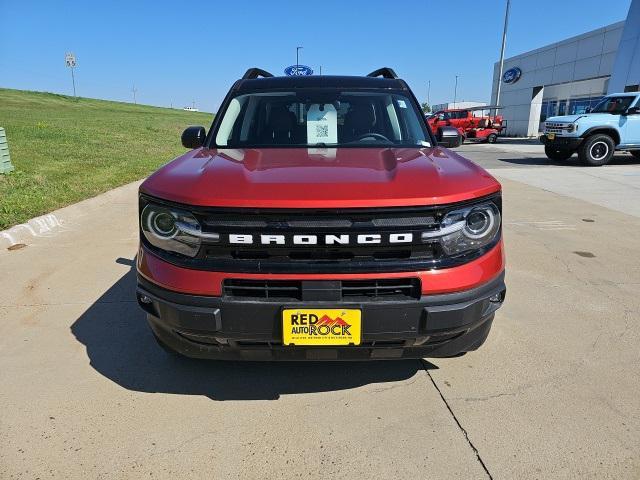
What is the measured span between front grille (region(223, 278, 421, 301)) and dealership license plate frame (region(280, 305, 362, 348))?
0.06 meters

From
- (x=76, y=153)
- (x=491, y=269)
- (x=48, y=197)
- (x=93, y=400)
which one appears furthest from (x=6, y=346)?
(x=76, y=153)

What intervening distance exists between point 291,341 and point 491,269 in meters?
1.01

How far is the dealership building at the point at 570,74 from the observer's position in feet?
62.6

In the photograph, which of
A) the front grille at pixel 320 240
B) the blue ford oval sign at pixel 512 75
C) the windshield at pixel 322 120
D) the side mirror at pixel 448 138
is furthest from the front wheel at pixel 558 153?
the blue ford oval sign at pixel 512 75

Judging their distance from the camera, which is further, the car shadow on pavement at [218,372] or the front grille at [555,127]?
the front grille at [555,127]

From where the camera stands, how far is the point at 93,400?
2480 mm

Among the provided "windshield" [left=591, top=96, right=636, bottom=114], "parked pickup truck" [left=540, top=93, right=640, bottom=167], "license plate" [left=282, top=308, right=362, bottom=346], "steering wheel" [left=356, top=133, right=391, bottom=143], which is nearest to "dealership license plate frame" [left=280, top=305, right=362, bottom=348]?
"license plate" [left=282, top=308, right=362, bottom=346]

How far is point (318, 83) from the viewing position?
3605 millimetres

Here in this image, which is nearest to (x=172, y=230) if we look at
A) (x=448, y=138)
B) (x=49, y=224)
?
(x=448, y=138)

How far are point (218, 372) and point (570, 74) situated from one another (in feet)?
98.5

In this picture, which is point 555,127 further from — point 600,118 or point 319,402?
point 319,402

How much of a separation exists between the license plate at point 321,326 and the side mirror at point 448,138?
6.53 ft

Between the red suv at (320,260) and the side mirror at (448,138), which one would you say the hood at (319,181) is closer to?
the red suv at (320,260)

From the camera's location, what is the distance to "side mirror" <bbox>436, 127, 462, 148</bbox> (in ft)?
11.5
